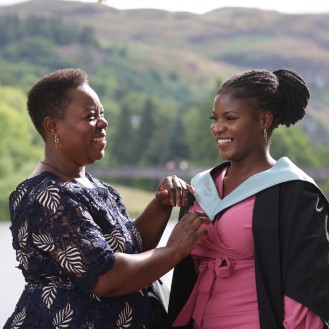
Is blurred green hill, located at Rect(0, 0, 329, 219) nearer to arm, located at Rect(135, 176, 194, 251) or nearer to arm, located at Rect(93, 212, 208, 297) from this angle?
arm, located at Rect(135, 176, 194, 251)

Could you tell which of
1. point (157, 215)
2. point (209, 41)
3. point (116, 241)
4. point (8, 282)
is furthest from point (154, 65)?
point (116, 241)

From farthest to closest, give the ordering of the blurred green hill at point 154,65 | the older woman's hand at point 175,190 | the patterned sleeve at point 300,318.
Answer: the blurred green hill at point 154,65 → the older woman's hand at point 175,190 → the patterned sleeve at point 300,318

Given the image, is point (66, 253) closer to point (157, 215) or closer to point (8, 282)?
point (157, 215)

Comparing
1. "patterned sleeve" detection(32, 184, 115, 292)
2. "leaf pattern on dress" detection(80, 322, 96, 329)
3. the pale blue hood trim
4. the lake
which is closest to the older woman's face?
"patterned sleeve" detection(32, 184, 115, 292)

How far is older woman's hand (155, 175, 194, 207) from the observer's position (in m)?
2.87

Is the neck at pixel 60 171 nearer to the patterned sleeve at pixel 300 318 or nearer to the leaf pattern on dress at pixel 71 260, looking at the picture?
the leaf pattern on dress at pixel 71 260

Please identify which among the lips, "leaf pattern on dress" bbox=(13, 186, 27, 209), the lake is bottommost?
the lake

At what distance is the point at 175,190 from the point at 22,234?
63 cm

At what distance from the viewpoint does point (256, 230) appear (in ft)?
8.46

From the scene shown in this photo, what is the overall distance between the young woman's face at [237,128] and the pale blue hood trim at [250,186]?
100mm

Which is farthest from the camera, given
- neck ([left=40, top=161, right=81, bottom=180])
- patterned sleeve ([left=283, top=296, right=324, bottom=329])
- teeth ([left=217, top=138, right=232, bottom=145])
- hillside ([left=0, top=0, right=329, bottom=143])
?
hillside ([left=0, top=0, right=329, bottom=143])

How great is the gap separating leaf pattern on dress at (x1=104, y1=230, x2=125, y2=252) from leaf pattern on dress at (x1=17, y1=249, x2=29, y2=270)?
0.26 meters

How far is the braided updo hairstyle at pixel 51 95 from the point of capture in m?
2.61

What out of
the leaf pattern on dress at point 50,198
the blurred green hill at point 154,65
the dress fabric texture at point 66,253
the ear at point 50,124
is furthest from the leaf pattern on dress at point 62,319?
the blurred green hill at point 154,65
